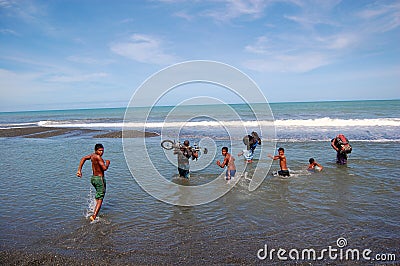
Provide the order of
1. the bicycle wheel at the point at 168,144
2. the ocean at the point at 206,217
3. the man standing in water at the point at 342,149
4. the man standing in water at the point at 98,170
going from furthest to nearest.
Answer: the man standing in water at the point at 342,149 < the bicycle wheel at the point at 168,144 < the man standing in water at the point at 98,170 < the ocean at the point at 206,217

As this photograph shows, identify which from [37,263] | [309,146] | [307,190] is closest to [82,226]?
[37,263]

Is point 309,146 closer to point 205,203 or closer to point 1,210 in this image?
point 205,203

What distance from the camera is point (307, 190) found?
859 cm

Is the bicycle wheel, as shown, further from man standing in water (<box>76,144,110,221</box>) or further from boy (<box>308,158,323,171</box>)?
boy (<box>308,158,323,171</box>)

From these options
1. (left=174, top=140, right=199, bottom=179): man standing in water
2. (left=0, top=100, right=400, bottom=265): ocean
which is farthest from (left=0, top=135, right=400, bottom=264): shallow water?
(left=174, top=140, right=199, bottom=179): man standing in water

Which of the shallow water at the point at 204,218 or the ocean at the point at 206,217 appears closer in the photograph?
the ocean at the point at 206,217

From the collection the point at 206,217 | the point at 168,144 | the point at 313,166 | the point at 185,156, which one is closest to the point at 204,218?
the point at 206,217

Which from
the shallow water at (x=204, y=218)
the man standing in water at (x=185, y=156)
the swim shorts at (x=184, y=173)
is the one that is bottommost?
the shallow water at (x=204, y=218)

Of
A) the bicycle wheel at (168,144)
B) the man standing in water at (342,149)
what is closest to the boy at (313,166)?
the man standing in water at (342,149)

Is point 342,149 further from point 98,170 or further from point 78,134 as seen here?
point 78,134

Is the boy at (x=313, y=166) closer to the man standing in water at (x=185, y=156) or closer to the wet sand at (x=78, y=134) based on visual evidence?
the man standing in water at (x=185, y=156)

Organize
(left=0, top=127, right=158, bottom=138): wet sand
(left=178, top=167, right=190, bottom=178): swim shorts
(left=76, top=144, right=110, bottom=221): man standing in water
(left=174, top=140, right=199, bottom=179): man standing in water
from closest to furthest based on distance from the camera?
1. (left=76, top=144, right=110, bottom=221): man standing in water
2. (left=174, top=140, right=199, bottom=179): man standing in water
3. (left=178, top=167, right=190, bottom=178): swim shorts
4. (left=0, top=127, right=158, bottom=138): wet sand

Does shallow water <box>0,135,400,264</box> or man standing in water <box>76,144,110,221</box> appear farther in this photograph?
man standing in water <box>76,144,110,221</box>

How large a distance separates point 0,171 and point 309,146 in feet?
52.2
